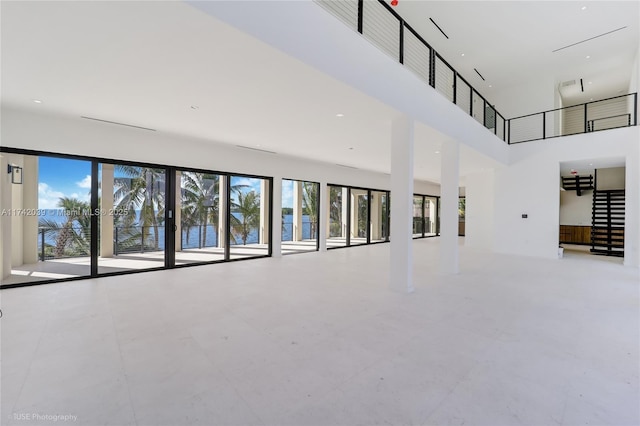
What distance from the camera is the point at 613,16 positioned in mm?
6484

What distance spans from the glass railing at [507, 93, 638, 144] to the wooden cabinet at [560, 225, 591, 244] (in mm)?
3844

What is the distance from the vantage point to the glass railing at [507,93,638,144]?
375 inches

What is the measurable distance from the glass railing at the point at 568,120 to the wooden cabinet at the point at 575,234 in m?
3.84

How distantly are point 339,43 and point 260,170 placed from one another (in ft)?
16.0

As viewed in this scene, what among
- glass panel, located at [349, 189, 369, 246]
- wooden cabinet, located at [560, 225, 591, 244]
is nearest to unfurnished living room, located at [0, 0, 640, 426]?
wooden cabinet, located at [560, 225, 591, 244]

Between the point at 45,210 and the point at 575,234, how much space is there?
55.8 feet

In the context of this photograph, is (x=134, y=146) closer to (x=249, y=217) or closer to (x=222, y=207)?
(x=222, y=207)

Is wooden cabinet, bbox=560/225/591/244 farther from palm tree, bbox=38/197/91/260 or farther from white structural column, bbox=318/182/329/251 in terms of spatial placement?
palm tree, bbox=38/197/91/260

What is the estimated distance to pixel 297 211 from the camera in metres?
12.2

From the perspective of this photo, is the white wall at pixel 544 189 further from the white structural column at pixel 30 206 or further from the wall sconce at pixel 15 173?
the wall sconce at pixel 15 173

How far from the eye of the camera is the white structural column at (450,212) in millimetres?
5887

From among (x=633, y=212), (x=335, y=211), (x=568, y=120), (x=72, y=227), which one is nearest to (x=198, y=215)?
(x=72, y=227)

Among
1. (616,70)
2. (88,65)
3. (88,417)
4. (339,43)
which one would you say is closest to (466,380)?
(88,417)

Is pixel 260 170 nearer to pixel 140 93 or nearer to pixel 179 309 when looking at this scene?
pixel 140 93
